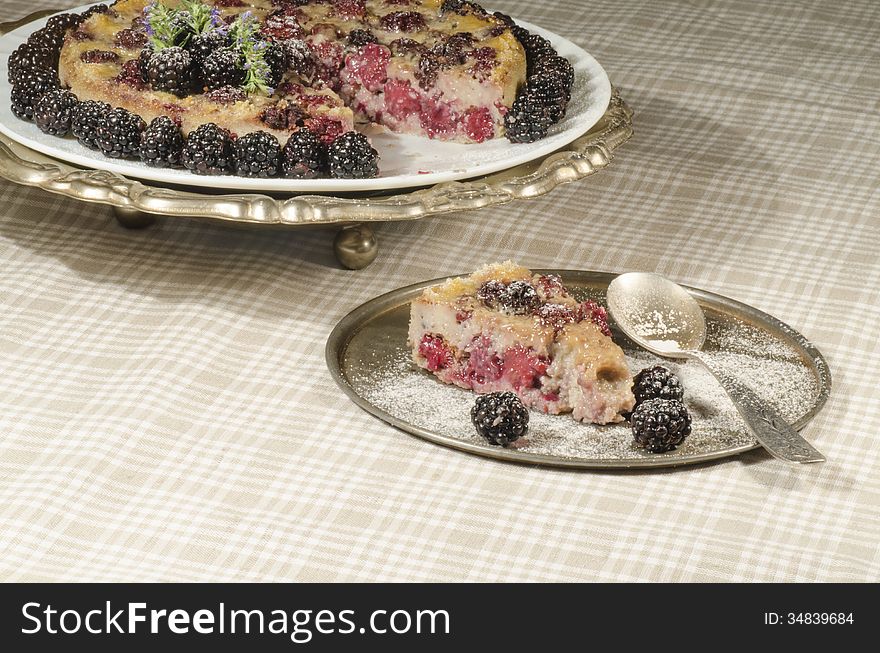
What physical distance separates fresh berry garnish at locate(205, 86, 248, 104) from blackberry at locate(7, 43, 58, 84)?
0.43 metres

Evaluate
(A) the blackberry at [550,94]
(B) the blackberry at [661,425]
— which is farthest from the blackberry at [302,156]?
(B) the blackberry at [661,425]

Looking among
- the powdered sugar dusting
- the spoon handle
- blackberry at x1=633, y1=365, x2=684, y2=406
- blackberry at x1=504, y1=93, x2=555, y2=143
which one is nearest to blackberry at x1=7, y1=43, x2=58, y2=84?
blackberry at x1=504, y1=93, x2=555, y2=143

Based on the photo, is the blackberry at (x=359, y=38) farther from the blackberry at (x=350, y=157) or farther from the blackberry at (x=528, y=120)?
the blackberry at (x=350, y=157)

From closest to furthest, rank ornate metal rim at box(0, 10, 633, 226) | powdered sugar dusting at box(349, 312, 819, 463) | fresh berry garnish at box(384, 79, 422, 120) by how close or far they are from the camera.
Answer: powdered sugar dusting at box(349, 312, 819, 463) → ornate metal rim at box(0, 10, 633, 226) → fresh berry garnish at box(384, 79, 422, 120)

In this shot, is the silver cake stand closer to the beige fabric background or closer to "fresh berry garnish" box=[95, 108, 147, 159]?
"fresh berry garnish" box=[95, 108, 147, 159]

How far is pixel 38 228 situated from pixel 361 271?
28.2 inches

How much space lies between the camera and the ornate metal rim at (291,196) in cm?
243

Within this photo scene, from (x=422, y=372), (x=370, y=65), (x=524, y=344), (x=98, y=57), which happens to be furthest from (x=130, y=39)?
(x=524, y=344)

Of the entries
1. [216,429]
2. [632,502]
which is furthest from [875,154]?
[216,429]

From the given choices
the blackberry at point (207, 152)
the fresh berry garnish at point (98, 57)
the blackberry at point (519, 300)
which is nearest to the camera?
the blackberry at point (519, 300)

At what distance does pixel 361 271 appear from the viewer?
9.02 ft

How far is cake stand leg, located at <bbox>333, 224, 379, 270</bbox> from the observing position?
2697 mm

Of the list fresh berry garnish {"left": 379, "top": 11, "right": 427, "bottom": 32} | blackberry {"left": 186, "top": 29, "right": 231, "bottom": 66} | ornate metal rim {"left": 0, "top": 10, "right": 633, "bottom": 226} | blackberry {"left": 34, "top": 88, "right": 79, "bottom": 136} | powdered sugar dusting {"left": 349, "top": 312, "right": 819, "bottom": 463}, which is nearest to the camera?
powdered sugar dusting {"left": 349, "top": 312, "right": 819, "bottom": 463}

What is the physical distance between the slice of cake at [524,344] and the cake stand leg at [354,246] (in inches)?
17.6
